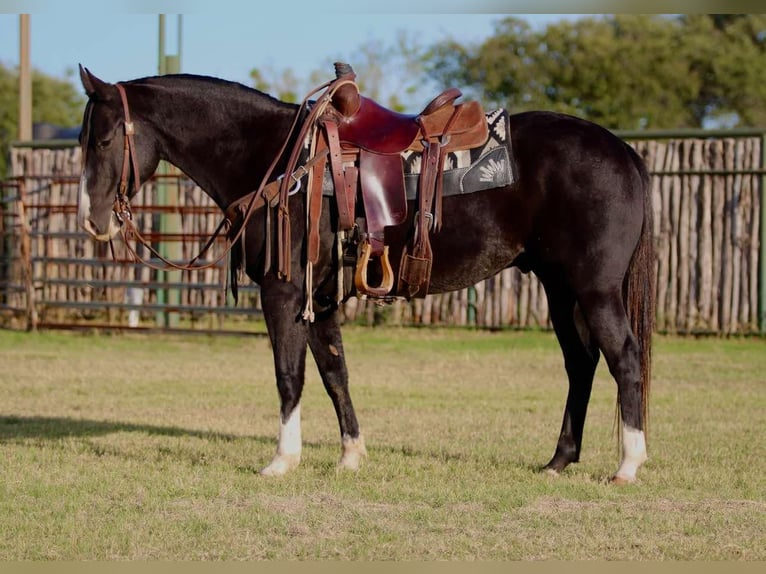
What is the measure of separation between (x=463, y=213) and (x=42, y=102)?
38092mm

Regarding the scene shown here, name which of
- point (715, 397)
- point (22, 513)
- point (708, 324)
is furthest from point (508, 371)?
point (22, 513)

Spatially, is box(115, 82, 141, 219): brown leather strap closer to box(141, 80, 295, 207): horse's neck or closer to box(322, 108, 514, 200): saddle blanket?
box(141, 80, 295, 207): horse's neck

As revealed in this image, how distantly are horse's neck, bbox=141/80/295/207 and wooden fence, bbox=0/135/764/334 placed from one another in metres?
8.52

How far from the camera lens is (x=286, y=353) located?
6.26 m

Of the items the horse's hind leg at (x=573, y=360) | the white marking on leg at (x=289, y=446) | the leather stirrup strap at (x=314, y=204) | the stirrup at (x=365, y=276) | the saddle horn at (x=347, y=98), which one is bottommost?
the white marking on leg at (x=289, y=446)

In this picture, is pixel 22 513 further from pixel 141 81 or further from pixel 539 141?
pixel 539 141

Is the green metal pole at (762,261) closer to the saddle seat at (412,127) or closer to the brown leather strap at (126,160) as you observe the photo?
the saddle seat at (412,127)

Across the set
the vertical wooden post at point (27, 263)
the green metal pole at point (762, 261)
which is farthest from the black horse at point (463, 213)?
the vertical wooden post at point (27, 263)

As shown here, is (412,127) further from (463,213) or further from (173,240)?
(173,240)

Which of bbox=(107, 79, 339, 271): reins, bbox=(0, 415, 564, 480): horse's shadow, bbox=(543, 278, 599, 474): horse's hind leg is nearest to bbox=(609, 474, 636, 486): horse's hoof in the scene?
bbox=(543, 278, 599, 474): horse's hind leg

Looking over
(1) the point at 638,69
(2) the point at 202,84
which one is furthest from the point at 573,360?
(1) the point at 638,69

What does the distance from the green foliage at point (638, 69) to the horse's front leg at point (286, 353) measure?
2699 centimetres

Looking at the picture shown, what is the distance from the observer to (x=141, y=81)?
21.2ft

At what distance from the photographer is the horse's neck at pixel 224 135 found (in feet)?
21.1
